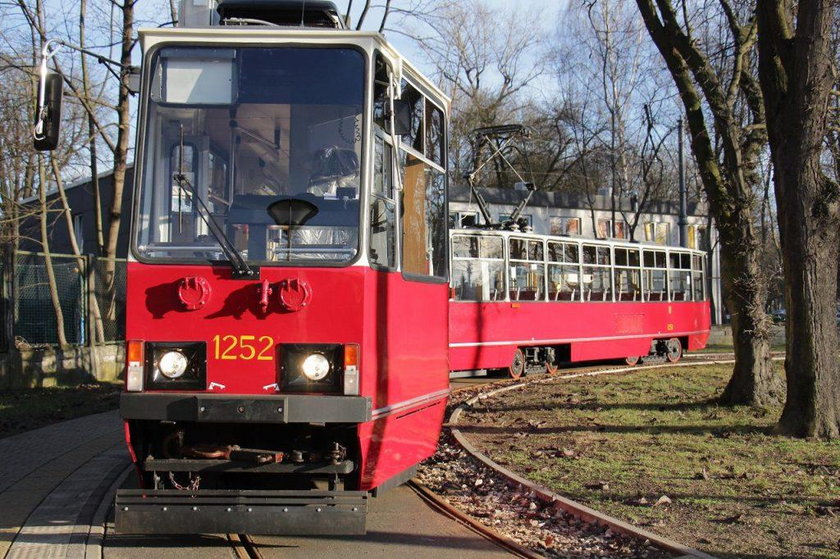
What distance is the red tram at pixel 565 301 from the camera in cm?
1825

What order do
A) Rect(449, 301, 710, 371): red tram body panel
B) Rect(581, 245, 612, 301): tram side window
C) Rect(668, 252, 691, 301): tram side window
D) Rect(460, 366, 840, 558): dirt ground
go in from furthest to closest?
Rect(668, 252, 691, 301): tram side window → Rect(581, 245, 612, 301): tram side window → Rect(449, 301, 710, 371): red tram body panel → Rect(460, 366, 840, 558): dirt ground

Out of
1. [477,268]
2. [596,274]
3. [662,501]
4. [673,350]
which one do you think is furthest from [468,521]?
[673,350]

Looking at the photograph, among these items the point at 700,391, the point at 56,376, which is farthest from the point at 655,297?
the point at 56,376

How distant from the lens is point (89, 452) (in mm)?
10211

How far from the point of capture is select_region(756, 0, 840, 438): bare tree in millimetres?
9711

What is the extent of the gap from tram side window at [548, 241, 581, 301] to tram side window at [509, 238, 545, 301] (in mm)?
349

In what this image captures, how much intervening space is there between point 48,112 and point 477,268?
12981 millimetres

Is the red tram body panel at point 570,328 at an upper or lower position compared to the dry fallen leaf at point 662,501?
upper

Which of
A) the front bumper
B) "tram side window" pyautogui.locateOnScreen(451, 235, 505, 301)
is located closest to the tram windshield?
the front bumper

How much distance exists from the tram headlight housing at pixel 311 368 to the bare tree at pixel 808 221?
6263 mm

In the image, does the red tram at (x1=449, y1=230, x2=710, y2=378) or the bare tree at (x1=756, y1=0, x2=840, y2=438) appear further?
the red tram at (x1=449, y1=230, x2=710, y2=378)

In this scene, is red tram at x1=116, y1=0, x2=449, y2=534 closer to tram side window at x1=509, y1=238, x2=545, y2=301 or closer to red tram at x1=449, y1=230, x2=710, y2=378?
red tram at x1=449, y1=230, x2=710, y2=378

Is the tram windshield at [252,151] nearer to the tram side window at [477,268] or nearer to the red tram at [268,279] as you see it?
the red tram at [268,279]

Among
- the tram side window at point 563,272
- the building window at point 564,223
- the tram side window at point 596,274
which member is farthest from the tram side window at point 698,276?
the building window at point 564,223
